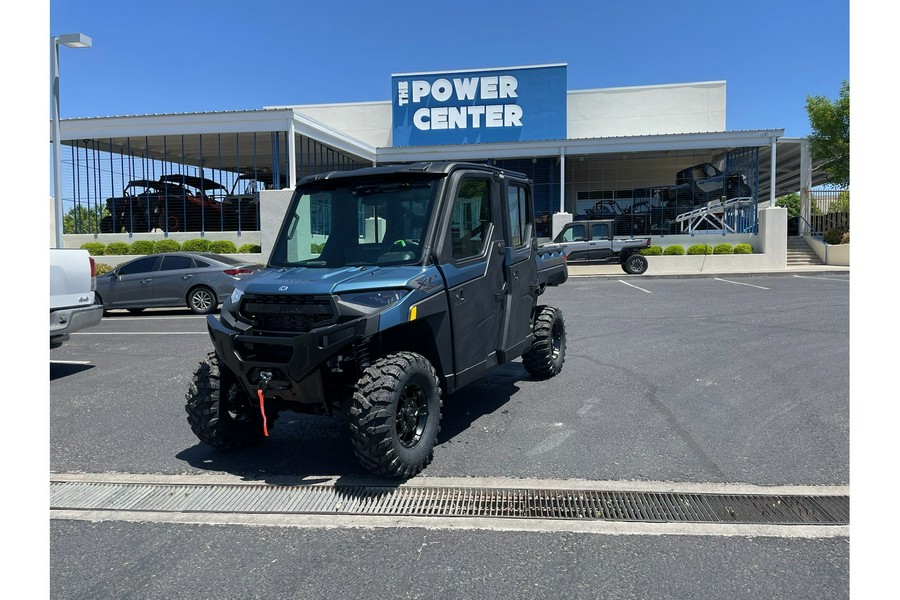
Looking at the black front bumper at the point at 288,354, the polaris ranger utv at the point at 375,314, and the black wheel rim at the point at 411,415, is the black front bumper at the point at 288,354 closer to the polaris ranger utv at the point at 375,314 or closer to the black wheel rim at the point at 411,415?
the polaris ranger utv at the point at 375,314

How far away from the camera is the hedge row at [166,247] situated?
76.3 feet

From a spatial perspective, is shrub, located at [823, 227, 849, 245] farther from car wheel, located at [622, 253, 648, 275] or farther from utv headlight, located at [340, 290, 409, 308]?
utv headlight, located at [340, 290, 409, 308]

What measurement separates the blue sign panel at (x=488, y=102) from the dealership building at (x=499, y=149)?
0.05 m

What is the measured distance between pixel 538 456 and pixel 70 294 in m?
6.29

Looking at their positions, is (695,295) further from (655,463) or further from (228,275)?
(655,463)

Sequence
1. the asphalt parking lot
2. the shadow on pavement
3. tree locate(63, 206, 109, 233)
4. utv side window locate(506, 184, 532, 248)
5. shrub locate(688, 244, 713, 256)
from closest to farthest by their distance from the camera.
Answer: the asphalt parking lot, the shadow on pavement, utv side window locate(506, 184, 532, 248), tree locate(63, 206, 109, 233), shrub locate(688, 244, 713, 256)

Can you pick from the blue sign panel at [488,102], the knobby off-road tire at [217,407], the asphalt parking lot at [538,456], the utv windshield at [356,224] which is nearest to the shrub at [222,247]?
the blue sign panel at [488,102]

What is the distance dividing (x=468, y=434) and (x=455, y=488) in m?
1.15

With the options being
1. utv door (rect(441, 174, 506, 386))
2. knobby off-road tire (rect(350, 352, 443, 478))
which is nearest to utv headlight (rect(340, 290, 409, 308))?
knobby off-road tire (rect(350, 352, 443, 478))

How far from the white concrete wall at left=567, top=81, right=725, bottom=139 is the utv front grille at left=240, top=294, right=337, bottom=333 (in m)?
29.5

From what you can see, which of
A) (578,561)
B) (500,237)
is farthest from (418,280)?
(578,561)

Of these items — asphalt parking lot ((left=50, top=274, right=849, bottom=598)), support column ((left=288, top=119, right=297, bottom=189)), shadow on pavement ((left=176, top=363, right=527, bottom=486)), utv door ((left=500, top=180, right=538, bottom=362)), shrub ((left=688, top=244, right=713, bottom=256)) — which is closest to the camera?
asphalt parking lot ((left=50, top=274, right=849, bottom=598))

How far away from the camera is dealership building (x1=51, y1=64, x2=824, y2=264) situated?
24.5 meters

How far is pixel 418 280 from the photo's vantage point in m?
4.46
